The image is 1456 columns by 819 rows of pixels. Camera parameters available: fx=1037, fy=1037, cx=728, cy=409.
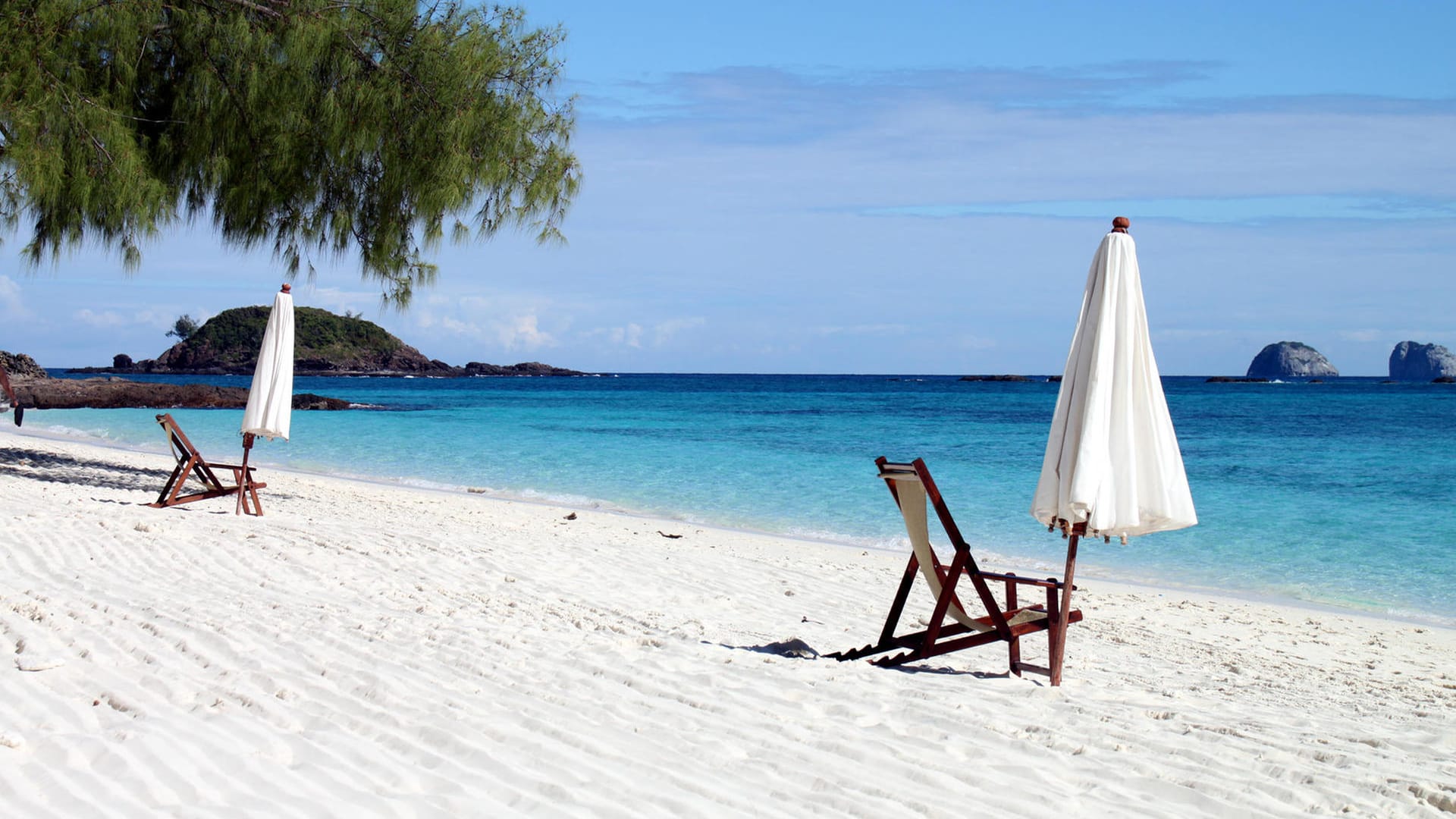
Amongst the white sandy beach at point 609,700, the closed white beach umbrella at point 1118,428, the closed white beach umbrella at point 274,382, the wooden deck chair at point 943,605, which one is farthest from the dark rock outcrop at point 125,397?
the closed white beach umbrella at point 1118,428

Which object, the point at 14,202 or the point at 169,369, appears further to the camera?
the point at 169,369

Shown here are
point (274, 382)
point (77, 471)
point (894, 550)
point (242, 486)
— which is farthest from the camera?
point (77, 471)

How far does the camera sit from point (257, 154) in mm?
11703

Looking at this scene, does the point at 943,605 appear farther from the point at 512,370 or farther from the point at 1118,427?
the point at 512,370

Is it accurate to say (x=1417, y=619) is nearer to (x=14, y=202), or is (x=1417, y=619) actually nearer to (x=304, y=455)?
(x=14, y=202)

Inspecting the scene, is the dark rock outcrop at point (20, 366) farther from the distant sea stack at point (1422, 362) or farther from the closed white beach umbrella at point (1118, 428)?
the distant sea stack at point (1422, 362)

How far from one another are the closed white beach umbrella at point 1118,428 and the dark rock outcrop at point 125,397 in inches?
1533

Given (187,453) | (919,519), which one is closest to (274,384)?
(187,453)

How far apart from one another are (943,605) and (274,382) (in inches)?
292

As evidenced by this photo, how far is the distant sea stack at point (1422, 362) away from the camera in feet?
412

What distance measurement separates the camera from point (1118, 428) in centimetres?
480

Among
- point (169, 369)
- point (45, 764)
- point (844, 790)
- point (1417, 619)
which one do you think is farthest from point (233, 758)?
point (169, 369)

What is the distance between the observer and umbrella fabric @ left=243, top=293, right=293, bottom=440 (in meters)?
9.94

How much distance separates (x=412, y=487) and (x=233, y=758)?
13040mm
